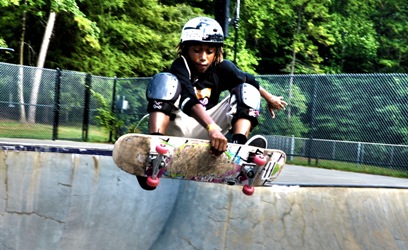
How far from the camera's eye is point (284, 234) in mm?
4531

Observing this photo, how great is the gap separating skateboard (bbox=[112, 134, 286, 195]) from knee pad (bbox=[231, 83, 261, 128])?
13.1 inches

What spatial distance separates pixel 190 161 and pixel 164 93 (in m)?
0.51

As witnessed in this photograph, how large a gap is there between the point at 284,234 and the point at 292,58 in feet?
84.9

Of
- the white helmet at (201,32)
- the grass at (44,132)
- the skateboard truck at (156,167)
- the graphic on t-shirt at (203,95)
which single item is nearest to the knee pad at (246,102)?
the graphic on t-shirt at (203,95)

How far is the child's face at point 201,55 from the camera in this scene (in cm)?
419

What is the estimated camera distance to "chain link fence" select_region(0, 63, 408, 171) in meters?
11.3

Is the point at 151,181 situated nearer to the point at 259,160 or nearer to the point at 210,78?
the point at 259,160

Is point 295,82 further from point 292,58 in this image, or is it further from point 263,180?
point 292,58

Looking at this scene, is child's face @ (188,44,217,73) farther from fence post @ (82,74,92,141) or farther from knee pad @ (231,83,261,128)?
fence post @ (82,74,92,141)

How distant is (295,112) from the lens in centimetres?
1276

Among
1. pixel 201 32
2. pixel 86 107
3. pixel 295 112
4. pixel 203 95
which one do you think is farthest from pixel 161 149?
pixel 86 107

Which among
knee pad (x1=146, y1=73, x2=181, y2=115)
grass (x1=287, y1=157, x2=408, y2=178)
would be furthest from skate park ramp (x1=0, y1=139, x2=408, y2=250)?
grass (x1=287, y1=157, x2=408, y2=178)

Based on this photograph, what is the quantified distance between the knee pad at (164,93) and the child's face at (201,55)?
25 cm

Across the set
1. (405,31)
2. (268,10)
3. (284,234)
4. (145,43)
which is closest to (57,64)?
(145,43)
